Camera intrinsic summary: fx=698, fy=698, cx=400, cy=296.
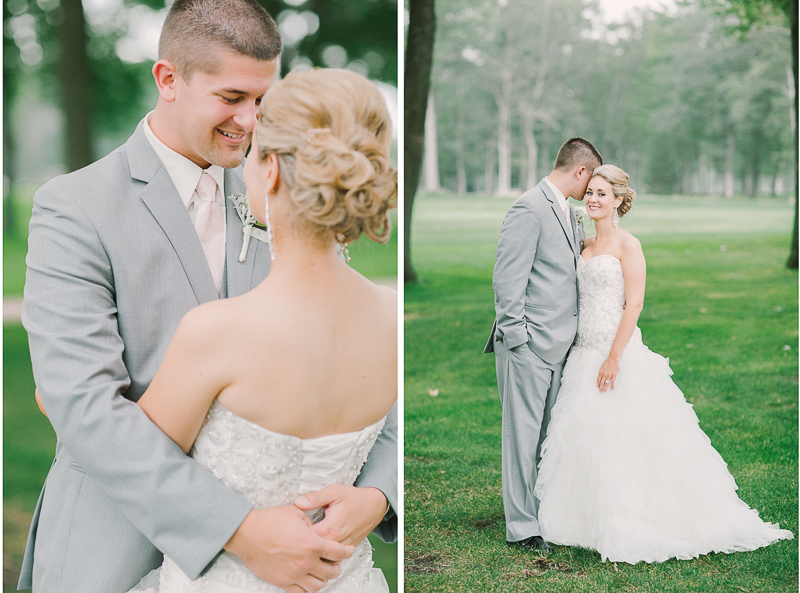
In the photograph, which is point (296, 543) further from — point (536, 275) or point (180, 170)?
point (536, 275)

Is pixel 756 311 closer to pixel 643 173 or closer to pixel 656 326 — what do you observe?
pixel 656 326

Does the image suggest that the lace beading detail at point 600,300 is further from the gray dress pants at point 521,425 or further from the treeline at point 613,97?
the treeline at point 613,97

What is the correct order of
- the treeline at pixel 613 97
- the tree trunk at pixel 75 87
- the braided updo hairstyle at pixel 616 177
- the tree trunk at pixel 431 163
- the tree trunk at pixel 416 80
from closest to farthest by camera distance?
the braided updo hairstyle at pixel 616 177 → the tree trunk at pixel 75 87 → the tree trunk at pixel 416 80 → the treeline at pixel 613 97 → the tree trunk at pixel 431 163

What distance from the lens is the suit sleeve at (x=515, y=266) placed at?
3303 mm

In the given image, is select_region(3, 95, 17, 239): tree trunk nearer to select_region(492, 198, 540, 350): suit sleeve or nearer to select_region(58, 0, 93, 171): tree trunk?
select_region(58, 0, 93, 171): tree trunk

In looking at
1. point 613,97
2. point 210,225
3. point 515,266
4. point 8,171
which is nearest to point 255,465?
point 210,225

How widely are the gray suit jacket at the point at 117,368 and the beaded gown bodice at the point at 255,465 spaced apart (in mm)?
61

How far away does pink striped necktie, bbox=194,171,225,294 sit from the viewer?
1831mm

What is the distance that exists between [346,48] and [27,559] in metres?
3.42

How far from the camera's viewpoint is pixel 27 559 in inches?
72.8

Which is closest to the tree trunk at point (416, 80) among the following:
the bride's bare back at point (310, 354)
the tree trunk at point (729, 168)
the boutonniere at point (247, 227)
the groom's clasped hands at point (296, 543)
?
the tree trunk at point (729, 168)

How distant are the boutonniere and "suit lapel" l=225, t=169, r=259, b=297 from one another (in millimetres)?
10

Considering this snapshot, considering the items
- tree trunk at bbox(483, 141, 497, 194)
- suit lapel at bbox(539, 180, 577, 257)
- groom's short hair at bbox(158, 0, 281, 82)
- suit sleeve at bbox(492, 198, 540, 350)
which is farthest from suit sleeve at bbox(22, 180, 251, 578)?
tree trunk at bbox(483, 141, 497, 194)

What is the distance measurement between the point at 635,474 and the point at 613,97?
367 centimetres
